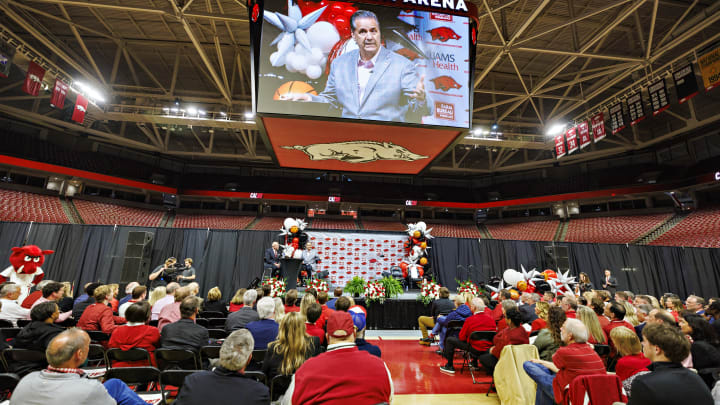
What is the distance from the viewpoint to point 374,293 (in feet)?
25.5

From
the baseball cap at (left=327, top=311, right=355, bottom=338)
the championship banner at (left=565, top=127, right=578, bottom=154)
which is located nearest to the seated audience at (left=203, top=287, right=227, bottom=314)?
the baseball cap at (left=327, top=311, right=355, bottom=338)

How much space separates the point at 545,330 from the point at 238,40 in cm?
1413

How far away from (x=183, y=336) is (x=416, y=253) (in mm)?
7557

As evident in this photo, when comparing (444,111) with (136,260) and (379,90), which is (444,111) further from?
(136,260)

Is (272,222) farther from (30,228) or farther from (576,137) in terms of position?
(576,137)

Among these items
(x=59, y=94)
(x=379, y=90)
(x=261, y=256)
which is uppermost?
(x=59, y=94)

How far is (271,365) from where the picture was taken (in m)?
2.81

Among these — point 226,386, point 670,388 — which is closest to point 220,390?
point 226,386

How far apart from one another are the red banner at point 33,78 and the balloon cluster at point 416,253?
13286mm

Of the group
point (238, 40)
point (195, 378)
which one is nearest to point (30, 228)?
point (238, 40)

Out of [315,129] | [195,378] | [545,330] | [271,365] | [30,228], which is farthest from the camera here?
[30,228]

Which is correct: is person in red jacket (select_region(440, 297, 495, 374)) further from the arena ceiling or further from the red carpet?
the arena ceiling

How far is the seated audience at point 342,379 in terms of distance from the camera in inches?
65.2

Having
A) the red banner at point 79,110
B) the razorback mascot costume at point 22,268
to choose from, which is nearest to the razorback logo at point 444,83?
the razorback mascot costume at point 22,268
